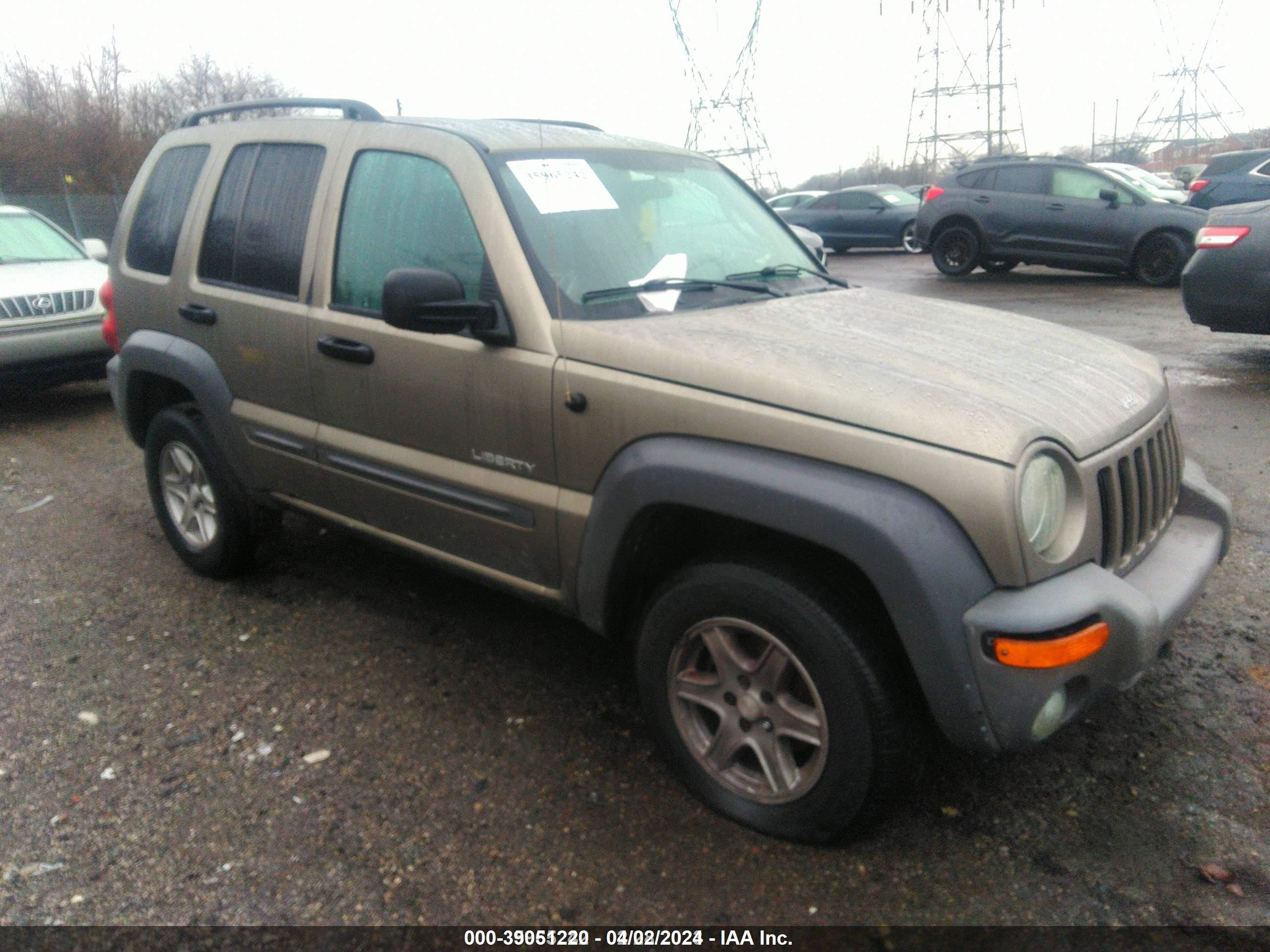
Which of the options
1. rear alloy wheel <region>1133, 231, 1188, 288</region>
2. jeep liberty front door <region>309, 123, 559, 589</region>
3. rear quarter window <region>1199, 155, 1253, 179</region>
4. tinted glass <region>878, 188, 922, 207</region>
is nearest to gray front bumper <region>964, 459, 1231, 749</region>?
jeep liberty front door <region>309, 123, 559, 589</region>

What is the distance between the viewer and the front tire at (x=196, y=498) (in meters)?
4.16

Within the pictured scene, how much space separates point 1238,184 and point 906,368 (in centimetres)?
1383

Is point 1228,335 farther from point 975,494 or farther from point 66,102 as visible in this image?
point 66,102

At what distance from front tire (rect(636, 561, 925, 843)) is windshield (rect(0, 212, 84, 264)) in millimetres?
7606

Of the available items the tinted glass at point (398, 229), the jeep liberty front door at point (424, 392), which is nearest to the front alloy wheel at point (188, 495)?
the jeep liberty front door at point (424, 392)

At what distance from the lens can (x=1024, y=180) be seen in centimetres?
1400

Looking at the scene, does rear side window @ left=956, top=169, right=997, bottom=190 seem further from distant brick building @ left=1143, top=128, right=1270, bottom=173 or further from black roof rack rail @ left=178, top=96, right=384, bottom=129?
black roof rack rail @ left=178, top=96, right=384, bottom=129

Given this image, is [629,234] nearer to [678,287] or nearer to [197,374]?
[678,287]

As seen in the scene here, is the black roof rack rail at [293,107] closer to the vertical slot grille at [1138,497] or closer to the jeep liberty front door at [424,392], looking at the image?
the jeep liberty front door at [424,392]

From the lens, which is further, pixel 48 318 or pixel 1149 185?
A: pixel 1149 185

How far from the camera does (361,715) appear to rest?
337 cm

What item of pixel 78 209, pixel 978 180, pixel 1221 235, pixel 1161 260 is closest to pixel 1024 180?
pixel 978 180

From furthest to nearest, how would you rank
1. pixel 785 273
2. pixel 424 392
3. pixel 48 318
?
pixel 48 318
pixel 785 273
pixel 424 392

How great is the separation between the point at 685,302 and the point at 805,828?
1546 mm
